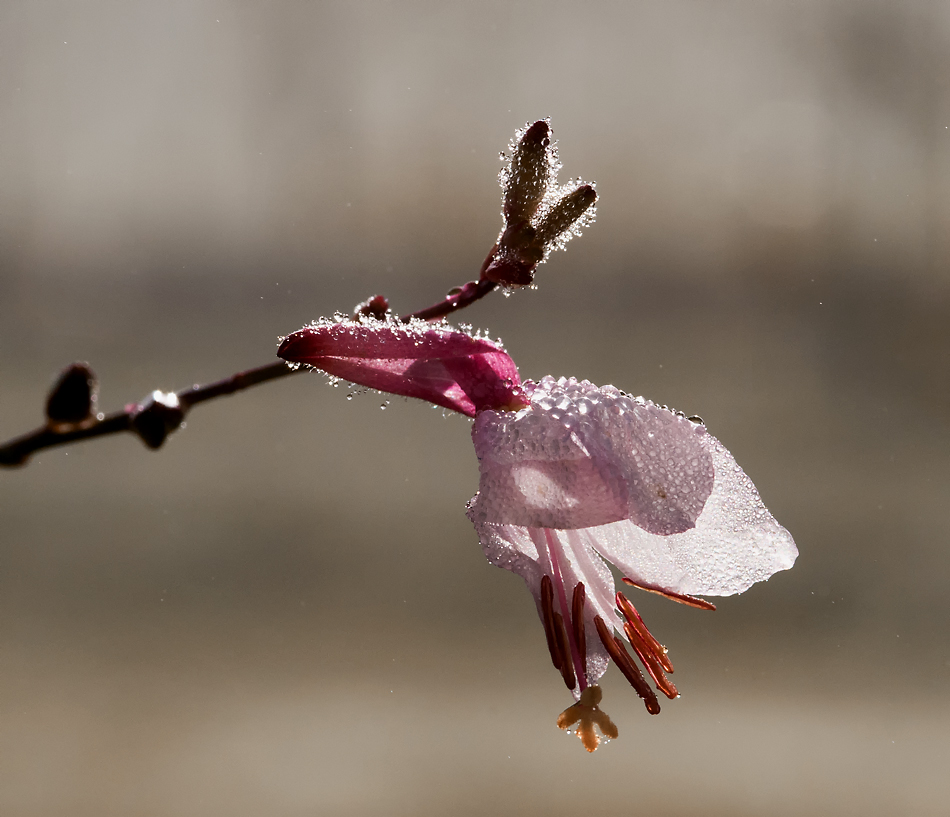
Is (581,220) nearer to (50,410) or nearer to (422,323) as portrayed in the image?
(422,323)

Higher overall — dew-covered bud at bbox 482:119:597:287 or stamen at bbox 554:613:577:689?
dew-covered bud at bbox 482:119:597:287

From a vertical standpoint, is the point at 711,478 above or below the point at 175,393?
below

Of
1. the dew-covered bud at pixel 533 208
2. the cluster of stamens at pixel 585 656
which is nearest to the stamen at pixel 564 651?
the cluster of stamens at pixel 585 656

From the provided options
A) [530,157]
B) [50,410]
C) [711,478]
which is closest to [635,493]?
[711,478]

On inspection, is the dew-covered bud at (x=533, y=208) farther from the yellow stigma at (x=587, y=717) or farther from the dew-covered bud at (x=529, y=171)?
the yellow stigma at (x=587, y=717)

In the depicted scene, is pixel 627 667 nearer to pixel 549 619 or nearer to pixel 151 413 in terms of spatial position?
pixel 549 619

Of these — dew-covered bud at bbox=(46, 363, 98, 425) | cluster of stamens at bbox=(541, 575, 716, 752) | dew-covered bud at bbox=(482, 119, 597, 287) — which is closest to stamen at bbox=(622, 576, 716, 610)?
cluster of stamens at bbox=(541, 575, 716, 752)

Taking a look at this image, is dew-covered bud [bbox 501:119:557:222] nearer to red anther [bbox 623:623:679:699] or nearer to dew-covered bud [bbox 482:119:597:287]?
dew-covered bud [bbox 482:119:597:287]
